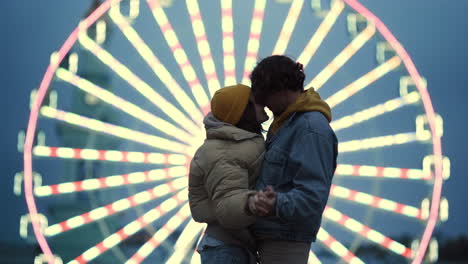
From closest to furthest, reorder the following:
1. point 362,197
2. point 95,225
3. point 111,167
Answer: point 362,197, point 111,167, point 95,225

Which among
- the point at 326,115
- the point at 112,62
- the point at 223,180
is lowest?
the point at 223,180

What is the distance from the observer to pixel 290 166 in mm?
2199

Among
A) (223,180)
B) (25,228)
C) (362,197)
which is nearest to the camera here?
(223,180)

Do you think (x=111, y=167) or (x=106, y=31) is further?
(x=111, y=167)

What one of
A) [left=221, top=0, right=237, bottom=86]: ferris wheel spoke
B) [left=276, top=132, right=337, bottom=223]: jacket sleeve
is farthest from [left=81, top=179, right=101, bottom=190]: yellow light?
[left=276, top=132, right=337, bottom=223]: jacket sleeve

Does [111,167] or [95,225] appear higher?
[111,167]

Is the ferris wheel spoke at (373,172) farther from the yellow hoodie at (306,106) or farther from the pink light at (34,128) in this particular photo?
the yellow hoodie at (306,106)

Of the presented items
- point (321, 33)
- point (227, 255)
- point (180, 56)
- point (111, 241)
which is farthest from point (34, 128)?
point (227, 255)

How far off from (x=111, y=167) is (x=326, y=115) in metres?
4.57

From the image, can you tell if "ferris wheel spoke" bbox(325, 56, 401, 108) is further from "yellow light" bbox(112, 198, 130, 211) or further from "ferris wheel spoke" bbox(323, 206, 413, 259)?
"yellow light" bbox(112, 198, 130, 211)

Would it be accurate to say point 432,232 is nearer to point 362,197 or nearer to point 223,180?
point 362,197

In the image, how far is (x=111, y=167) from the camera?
6.69m

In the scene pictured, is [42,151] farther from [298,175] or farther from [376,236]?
[298,175]

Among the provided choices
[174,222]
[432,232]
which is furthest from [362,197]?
[174,222]
